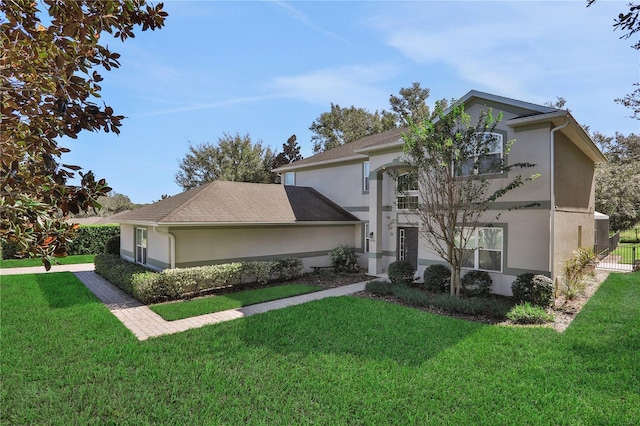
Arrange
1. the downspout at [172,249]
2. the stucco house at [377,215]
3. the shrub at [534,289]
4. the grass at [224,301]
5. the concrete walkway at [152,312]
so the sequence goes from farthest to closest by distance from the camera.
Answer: the downspout at [172,249], the stucco house at [377,215], the shrub at [534,289], the grass at [224,301], the concrete walkway at [152,312]

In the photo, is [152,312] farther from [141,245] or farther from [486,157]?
[486,157]

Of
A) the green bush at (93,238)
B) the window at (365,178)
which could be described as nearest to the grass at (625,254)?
the window at (365,178)

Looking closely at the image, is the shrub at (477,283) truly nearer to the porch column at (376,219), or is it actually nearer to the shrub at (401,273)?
the shrub at (401,273)

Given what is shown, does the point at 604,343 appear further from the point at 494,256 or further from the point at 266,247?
the point at 266,247

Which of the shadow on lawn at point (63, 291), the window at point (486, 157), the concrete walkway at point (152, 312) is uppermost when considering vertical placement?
the window at point (486, 157)

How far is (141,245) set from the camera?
16.2 meters

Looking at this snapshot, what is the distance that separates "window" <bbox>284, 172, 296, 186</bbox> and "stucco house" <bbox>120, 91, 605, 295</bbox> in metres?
1.67

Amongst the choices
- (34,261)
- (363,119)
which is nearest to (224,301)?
(34,261)

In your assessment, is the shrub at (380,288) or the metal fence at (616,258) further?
the metal fence at (616,258)

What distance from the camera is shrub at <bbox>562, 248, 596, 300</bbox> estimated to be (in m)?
11.5

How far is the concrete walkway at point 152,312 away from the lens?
8.75m

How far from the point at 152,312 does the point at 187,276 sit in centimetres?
195

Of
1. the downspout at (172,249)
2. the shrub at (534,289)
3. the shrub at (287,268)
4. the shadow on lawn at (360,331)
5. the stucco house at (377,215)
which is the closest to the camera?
the shadow on lawn at (360,331)

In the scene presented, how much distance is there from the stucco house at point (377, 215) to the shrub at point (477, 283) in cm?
42
